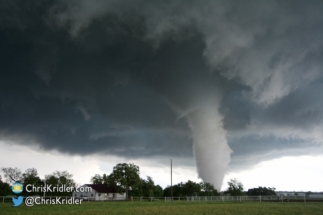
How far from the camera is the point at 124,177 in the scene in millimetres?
Result: 97875

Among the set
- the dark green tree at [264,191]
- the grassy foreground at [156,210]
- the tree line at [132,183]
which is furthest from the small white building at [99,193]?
the grassy foreground at [156,210]

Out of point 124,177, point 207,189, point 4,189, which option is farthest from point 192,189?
point 4,189

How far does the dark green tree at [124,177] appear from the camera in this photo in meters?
97.4

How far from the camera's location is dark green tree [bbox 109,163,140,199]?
97438 millimetres

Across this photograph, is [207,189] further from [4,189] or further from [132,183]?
[4,189]

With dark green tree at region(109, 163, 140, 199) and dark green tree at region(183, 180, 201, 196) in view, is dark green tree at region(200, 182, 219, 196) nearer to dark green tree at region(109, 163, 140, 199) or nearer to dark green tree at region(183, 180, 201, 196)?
dark green tree at region(183, 180, 201, 196)

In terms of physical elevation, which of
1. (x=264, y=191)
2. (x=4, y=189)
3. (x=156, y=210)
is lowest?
(x=264, y=191)

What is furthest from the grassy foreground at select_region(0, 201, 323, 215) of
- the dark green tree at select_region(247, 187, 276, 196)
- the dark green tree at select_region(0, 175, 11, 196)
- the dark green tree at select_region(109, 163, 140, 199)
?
the dark green tree at select_region(247, 187, 276, 196)

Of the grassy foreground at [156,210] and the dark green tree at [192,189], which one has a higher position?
the grassy foreground at [156,210]

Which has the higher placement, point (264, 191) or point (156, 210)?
point (156, 210)

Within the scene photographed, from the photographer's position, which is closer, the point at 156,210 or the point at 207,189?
the point at 156,210

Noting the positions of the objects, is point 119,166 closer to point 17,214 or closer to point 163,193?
point 163,193

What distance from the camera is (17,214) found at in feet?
91.5

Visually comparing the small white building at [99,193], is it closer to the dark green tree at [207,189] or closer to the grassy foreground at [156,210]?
the dark green tree at [207,189]
